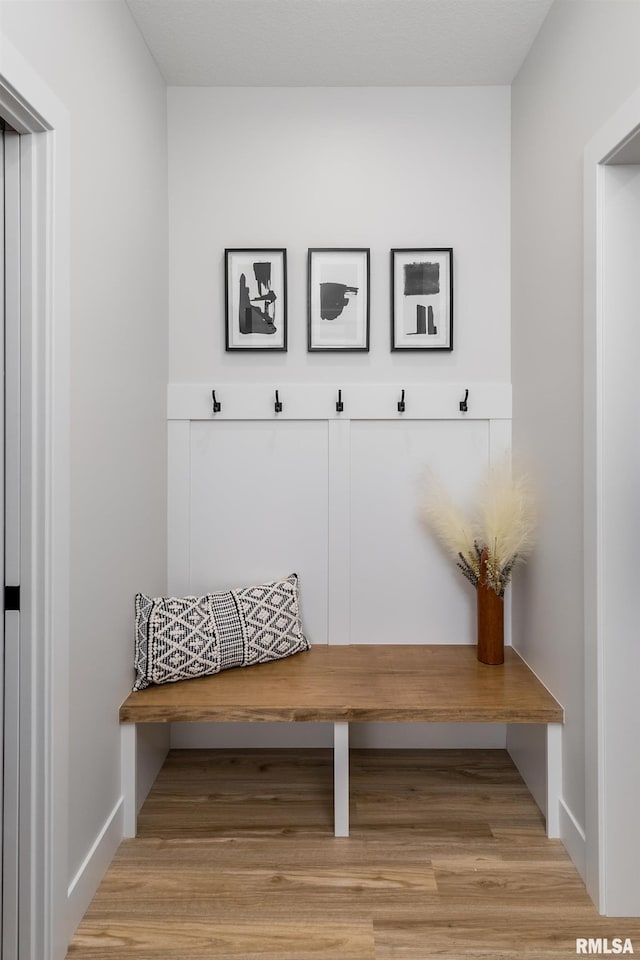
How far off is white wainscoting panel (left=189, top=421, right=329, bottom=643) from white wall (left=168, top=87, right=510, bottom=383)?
248 mm

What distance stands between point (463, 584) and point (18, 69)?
2112 millimetres

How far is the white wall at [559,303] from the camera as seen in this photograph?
1712 millimetres

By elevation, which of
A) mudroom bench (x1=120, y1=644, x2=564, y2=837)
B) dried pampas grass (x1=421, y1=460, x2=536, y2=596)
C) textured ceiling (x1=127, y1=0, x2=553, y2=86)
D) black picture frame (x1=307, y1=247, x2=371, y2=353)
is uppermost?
textured ceiling (x1=127, y1=0, x2=553, y2=86)

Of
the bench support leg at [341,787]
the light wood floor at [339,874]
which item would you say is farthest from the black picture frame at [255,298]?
the light wood floor at [339,874]

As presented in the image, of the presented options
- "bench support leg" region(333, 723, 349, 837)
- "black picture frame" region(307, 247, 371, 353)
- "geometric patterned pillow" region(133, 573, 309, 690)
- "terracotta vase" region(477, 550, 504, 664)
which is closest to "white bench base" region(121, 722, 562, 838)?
"bench support leg" region(333, 723, 349, 837)

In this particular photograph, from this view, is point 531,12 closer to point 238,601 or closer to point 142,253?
point 142,253

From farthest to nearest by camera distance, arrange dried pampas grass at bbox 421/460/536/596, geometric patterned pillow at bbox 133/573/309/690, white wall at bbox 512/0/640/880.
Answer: dried pampas grass at bbox 421/460/536/596
geometric patterned pillow at bbox 133/573/309/690
white wall at bbox 512/0/640/880

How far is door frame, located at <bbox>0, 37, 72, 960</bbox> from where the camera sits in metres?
1.44

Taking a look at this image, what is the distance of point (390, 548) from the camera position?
252 centimetres

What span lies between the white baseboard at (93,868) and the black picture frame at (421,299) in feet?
6.17

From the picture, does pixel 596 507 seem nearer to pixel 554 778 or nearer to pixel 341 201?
pixel 554 778

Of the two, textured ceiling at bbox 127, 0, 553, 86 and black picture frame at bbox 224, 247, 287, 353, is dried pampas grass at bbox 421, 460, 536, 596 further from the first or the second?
textured ceiling at bbox 127, 0, 553, 86

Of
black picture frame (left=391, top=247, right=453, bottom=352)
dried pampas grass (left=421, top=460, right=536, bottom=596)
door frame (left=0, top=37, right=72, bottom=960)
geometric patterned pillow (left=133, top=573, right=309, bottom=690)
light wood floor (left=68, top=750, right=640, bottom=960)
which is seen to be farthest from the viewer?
black picture frame (left=391, top=247, right=453, bottom=352)

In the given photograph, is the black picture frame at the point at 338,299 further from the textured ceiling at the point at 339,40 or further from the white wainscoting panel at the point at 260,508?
the textured ceiling at the point at 339,40
